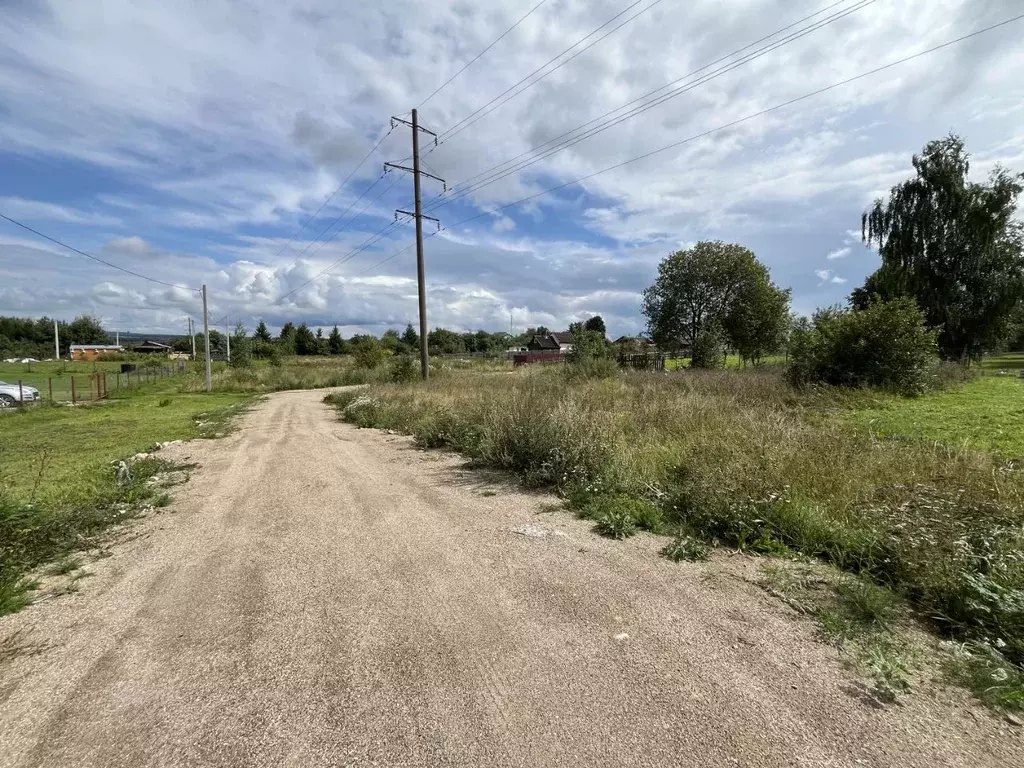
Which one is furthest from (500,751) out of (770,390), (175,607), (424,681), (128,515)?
(770,390)

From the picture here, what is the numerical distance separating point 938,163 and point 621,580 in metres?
37.2

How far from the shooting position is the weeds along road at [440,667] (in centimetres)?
206

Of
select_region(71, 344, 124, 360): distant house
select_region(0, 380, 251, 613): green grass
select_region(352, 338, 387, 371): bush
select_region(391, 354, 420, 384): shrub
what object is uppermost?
select_region(71, 344, 124, 360): distant house

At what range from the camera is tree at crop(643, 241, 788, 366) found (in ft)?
146

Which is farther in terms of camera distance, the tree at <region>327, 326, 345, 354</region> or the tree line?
the tree at <region>327, 326, 345, 354</region>

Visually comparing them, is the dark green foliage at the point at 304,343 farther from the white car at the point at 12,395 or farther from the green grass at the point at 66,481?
the green grass at the point at 66,481

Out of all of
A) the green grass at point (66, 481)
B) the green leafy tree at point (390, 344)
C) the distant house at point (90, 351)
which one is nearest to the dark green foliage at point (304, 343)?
the green leafy tree at point (390, 344)

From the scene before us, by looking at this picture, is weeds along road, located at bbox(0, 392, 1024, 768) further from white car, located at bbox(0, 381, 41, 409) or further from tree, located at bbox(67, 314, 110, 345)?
tree, located at bbox(67, 314, 110, 345)

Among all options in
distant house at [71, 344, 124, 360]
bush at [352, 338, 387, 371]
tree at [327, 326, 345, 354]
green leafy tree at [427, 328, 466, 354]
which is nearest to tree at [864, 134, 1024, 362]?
bush at [352, 338, 387, 371]

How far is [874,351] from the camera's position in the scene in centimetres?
1595

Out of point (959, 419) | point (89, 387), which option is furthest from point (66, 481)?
point (89, 387)

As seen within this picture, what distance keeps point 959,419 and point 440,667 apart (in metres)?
12.3

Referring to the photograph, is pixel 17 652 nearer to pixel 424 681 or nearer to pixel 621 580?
pixel 424 681

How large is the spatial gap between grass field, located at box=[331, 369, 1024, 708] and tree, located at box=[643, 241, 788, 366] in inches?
1516
